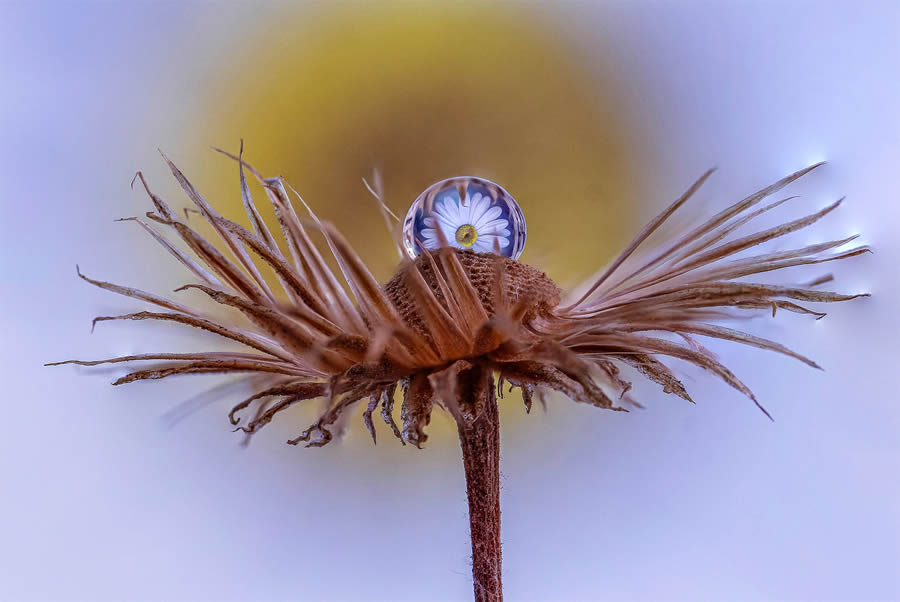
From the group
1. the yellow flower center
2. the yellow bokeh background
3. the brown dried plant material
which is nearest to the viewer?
the brown dried plant material

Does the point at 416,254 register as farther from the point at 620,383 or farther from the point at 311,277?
the point at 620,383

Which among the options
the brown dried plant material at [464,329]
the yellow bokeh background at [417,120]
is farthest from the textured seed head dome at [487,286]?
the yellow bokeh background at [417,120]

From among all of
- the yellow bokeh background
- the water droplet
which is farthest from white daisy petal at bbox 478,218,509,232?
the yellow bokeh background

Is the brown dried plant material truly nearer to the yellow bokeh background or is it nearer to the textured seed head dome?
the textured seed head dome

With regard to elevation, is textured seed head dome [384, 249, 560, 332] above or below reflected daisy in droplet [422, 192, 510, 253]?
below

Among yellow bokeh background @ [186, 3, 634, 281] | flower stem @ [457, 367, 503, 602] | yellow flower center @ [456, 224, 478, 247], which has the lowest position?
flower stem @ [457, 367, 503, 602]

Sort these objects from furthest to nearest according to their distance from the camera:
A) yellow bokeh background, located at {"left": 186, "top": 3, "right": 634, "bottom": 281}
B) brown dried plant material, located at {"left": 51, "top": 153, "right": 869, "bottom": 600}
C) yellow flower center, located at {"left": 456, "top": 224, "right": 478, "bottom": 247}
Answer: yellow bokeh background, located at {"left": 186, "top": 3, "right": 634, "bottom": 281}, yellow flower center, located at {"left": 456, "top": 224, "right": 478, "bottom": 247}, brown dried plant material, located at {"left": 51, "top": 153, "right": 869, "bottom": 600}

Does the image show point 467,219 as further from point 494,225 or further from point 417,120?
point 417,120

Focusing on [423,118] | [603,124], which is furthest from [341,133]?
[603,124]

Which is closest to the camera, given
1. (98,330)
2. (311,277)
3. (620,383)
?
(620,383)

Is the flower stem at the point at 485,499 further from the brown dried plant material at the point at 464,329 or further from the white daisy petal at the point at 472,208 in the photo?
the white daisy petal at the point at 472,208
